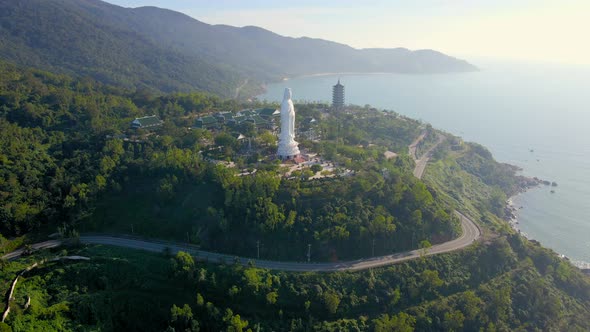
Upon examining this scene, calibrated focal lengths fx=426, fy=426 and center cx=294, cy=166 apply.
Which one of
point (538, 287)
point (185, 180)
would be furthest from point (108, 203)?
point (538, 287)

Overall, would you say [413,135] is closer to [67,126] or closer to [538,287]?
[538,287]

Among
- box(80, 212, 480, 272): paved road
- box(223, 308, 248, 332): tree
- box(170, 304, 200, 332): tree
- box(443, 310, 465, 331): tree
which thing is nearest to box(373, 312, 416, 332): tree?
box(443, 310, 465, 331): tree

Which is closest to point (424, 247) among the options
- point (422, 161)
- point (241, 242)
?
point (241, 242)

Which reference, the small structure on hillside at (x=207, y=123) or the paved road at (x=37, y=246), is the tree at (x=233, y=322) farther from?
the small structure on hillside at (x=207, y=123)

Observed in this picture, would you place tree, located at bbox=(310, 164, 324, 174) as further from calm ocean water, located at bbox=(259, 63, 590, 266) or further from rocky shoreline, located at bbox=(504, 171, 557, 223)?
calm ocean water, located at bbox=(259, 63, 590, 266)

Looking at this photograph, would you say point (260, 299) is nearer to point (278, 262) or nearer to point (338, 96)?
point (278, 262)

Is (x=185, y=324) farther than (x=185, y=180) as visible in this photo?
No
